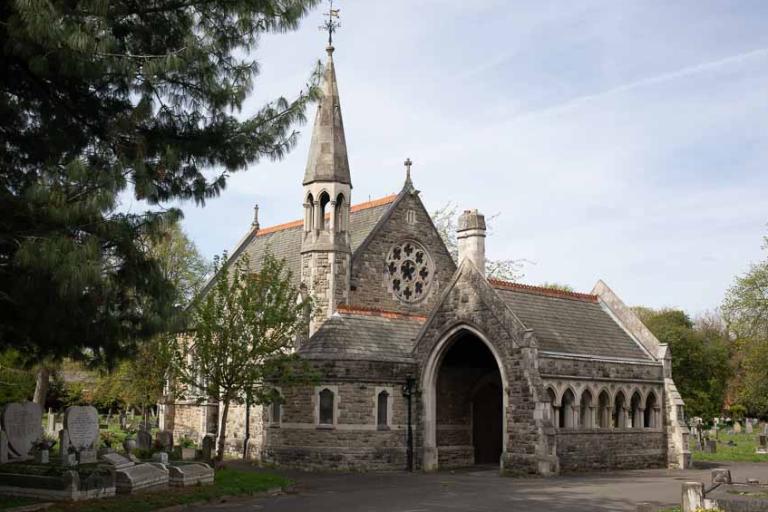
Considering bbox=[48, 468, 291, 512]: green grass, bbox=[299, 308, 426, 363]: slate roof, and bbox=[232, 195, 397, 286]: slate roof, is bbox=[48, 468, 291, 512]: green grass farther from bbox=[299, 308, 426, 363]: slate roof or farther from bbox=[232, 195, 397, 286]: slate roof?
bbox=[232, 195, 397, 286]: slate roof

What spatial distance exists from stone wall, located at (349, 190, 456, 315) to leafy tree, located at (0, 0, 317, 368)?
15.7 meters

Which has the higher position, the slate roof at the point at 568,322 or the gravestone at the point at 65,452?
the slate roof at the point at 568,322

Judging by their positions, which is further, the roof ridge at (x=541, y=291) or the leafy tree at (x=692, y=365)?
the leafy tree at (x=692, y=365)

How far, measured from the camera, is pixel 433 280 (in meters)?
32.3

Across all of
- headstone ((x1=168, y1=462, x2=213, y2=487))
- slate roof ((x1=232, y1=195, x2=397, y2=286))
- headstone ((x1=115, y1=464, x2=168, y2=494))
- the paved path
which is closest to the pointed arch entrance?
the paved path

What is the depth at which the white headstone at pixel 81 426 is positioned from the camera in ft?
65.8

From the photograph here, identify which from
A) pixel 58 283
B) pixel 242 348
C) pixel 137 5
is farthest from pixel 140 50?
pixel 242 348

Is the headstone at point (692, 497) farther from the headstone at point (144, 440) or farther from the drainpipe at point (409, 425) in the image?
the headstone at point (144, 440)

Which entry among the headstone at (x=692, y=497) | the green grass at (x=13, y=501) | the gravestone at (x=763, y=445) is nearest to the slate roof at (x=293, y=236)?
the green grass at (x=13, y=501)

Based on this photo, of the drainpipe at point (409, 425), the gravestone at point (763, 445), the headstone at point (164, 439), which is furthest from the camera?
the gravestone at point (763, 445)

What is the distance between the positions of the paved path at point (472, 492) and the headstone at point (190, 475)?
1.74 m

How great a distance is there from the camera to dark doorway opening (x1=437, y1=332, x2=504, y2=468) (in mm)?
27094

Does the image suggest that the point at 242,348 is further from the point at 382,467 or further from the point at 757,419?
the point at 757,419

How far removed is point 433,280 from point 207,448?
12.1 meters
